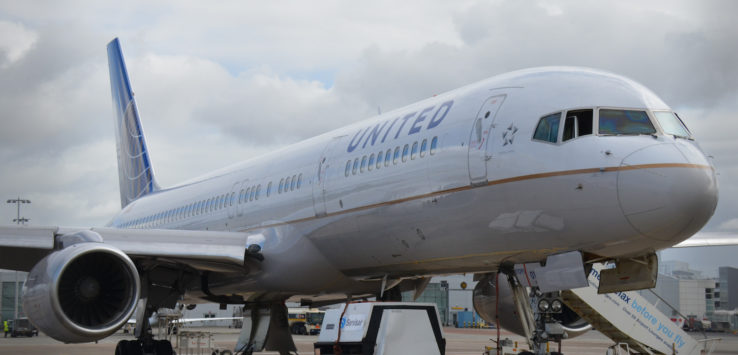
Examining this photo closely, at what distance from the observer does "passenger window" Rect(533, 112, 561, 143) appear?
32.3ft

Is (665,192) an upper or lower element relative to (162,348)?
upper

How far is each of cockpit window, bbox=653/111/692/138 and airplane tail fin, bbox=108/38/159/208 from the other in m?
17.1

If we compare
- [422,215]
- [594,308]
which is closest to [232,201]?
[422,215]

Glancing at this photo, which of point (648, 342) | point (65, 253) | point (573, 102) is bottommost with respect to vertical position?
point (648, 342)

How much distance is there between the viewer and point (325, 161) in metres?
14.3

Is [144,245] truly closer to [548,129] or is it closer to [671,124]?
[548,129]

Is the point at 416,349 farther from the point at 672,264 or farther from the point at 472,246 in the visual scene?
the point at 672,264

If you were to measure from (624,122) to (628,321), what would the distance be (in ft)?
21.7

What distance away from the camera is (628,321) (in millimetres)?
15242

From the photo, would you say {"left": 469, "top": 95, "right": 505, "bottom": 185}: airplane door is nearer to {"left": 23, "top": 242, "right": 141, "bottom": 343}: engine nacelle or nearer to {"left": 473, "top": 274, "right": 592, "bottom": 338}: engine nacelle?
{"left": 473, "top": 274, "right": 592, "bottom": 338}: engine nacelle

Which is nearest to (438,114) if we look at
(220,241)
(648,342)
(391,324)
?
(391,324)

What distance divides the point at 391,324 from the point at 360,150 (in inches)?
138

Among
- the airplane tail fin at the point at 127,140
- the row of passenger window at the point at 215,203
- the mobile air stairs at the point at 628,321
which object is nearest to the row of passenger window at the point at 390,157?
the row of passenger window at the point at 215,203

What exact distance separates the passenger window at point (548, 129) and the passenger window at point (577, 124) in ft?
0.34
